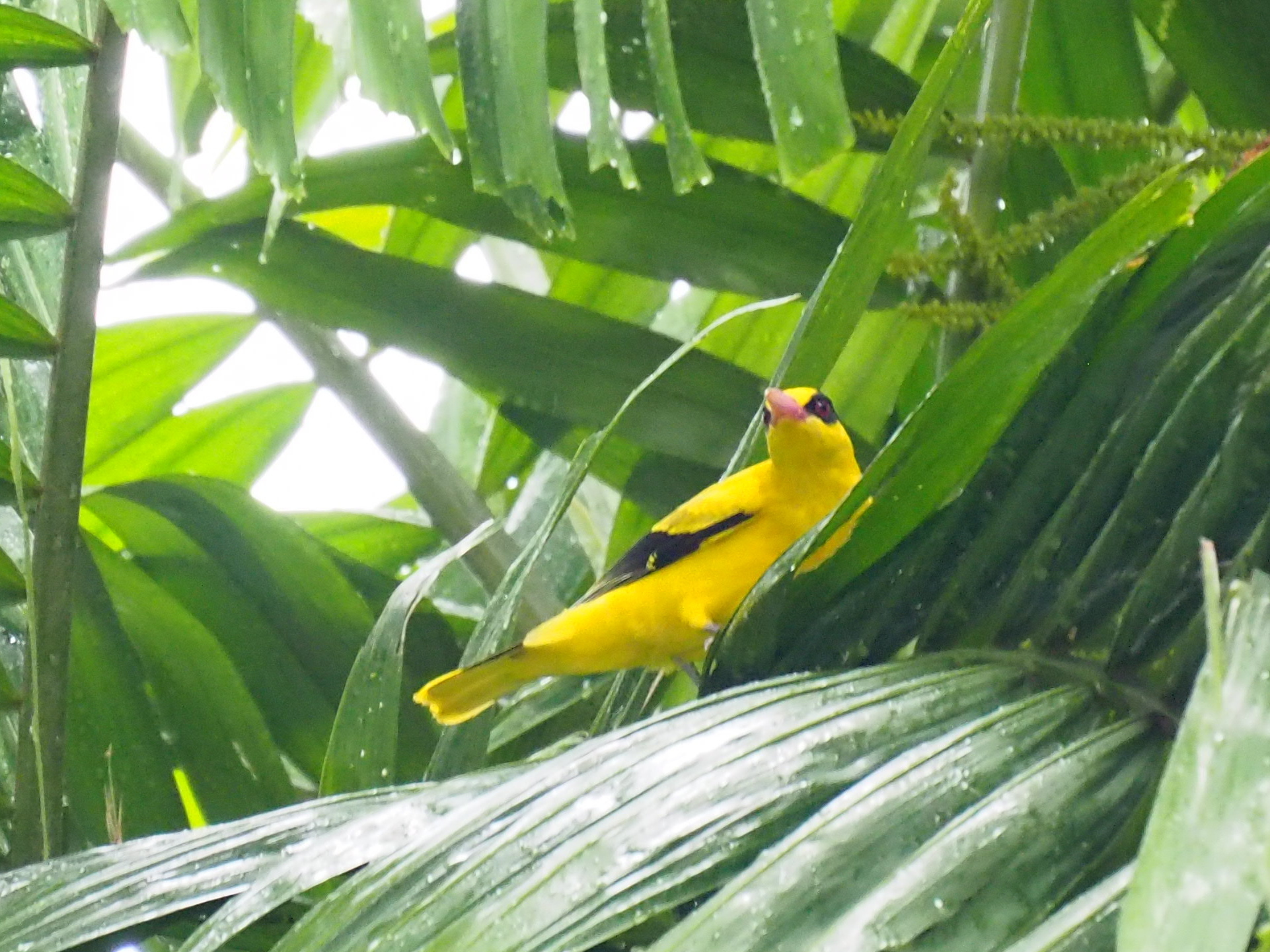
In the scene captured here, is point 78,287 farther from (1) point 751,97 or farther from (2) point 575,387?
(1) point 751,97

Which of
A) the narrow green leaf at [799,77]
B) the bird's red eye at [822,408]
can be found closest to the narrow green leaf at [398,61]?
the narrow green leaf at [799,77]

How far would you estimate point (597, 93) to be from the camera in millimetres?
823

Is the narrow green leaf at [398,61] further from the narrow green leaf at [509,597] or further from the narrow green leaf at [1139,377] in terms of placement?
the narrow green leaf at [1139,377]

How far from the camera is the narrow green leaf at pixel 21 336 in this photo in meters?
1.13

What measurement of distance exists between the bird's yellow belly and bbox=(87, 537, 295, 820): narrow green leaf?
337 millimetres

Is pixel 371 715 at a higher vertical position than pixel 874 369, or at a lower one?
lower

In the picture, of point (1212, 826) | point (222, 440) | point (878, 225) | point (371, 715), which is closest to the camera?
point (1212, 826)

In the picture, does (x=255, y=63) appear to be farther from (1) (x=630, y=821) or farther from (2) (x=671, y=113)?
(1) (x=630, y=821)

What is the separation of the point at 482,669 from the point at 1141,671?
780 millimetres

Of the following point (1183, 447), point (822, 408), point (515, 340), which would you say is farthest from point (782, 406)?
point (1183, 447)

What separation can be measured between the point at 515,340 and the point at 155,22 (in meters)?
0.69

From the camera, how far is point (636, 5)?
53.9 inches

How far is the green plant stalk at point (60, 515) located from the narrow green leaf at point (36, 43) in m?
0.05

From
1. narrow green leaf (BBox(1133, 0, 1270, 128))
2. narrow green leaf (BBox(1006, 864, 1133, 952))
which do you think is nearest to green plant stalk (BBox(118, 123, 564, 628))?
narrow green leaf (BBox(1133, 0, 1270, 128))
